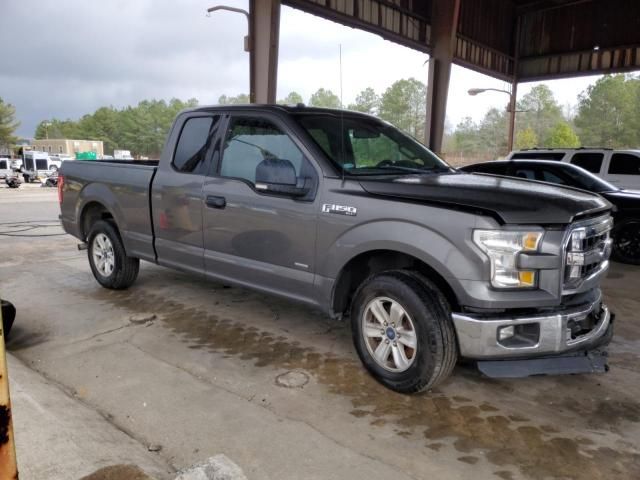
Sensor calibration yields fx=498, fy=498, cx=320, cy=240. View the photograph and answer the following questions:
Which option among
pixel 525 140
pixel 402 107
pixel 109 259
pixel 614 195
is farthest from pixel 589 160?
pixel 525 140

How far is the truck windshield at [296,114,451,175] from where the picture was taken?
3.80m

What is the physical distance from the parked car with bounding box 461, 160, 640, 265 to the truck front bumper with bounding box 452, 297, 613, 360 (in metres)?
4.74

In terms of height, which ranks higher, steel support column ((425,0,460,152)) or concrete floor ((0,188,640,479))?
steel support column ((425,0,460,152))

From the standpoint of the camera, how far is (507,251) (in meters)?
2.85

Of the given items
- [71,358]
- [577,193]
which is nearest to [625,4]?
[577,193]

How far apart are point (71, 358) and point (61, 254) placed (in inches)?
179

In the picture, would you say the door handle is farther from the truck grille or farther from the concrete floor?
the truck grille

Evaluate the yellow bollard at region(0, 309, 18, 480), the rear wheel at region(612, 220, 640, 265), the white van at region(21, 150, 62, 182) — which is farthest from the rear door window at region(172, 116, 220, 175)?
the white van at region(21, 150, 62, 182)

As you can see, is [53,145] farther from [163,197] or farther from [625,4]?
[163,197]

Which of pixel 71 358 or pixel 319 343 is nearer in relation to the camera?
pixel 71 358

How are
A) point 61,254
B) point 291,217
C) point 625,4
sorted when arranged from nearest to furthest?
point 291,217, point 61,254, point 625,4

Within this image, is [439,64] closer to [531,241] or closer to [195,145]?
[195,145]

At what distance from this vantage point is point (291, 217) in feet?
12.3

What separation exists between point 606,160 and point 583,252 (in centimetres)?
902
